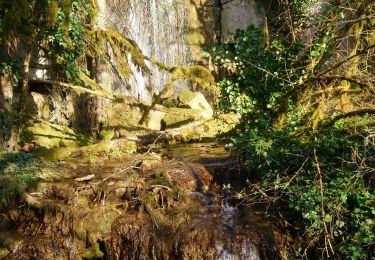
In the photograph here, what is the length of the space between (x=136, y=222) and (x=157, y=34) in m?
14.0

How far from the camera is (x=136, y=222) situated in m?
6.16

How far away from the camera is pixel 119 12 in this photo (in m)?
15.0

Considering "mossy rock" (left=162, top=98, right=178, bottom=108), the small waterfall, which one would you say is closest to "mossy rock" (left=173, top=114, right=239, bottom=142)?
"mossy rock" (left=162, top=98, right=178, bottom=108)

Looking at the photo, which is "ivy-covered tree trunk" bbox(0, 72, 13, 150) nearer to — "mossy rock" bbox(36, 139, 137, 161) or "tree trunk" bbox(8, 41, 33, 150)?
"tree trunk" bbox(8, 41, 33, 150)

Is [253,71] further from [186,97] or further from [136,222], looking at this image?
[186,97]

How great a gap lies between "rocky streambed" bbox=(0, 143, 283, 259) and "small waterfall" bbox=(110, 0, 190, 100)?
9.24 meters

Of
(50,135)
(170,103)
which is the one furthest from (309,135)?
(170,103)

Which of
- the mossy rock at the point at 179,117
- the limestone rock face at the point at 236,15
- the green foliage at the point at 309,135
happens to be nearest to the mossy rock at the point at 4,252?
the green foliage at the point at 309,135

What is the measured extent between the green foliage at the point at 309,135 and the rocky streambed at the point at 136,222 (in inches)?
24.1

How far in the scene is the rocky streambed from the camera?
18.5ft

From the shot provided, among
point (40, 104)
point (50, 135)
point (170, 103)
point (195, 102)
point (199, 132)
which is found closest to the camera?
point (50, 135)

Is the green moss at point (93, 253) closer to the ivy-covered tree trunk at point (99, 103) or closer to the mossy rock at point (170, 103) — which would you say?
the ivy-covered tree trunk at point (99, 103)

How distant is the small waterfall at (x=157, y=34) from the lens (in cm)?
1733

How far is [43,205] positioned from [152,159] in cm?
295
